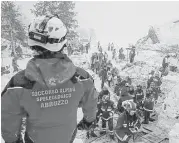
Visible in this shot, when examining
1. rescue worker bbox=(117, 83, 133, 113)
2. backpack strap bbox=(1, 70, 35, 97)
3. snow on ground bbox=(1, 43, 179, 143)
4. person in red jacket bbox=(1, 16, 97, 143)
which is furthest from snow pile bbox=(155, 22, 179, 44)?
backpack strap bbox=(1, 70, 35, 97)

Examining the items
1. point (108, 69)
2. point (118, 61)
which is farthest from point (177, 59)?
point (108, 69)

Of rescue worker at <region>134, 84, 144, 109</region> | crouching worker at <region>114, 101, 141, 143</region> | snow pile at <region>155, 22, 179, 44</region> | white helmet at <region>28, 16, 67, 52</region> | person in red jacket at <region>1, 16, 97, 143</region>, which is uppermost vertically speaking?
snow pile at <region>155, 22, 179, 44</region>

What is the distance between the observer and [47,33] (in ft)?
5.50

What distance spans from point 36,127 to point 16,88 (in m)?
0.38

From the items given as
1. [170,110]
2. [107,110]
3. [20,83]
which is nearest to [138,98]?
[170,110]

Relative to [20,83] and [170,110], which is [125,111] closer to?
[20,83]

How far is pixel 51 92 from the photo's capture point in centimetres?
167

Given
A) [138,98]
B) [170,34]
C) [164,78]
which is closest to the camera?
[138,98]

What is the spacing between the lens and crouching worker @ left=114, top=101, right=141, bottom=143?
5.71m

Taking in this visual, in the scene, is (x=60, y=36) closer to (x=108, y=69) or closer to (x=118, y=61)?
(x=108, y=69)

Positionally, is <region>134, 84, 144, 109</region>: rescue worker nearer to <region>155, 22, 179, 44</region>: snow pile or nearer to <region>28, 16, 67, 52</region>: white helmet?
<region>28, 16, 67, 52</region>: white helmet

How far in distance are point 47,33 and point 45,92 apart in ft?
1.55

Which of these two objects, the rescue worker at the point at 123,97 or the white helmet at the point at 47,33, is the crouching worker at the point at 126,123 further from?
the white helmet at the point at 47,33

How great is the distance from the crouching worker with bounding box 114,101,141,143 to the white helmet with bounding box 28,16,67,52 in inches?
177
